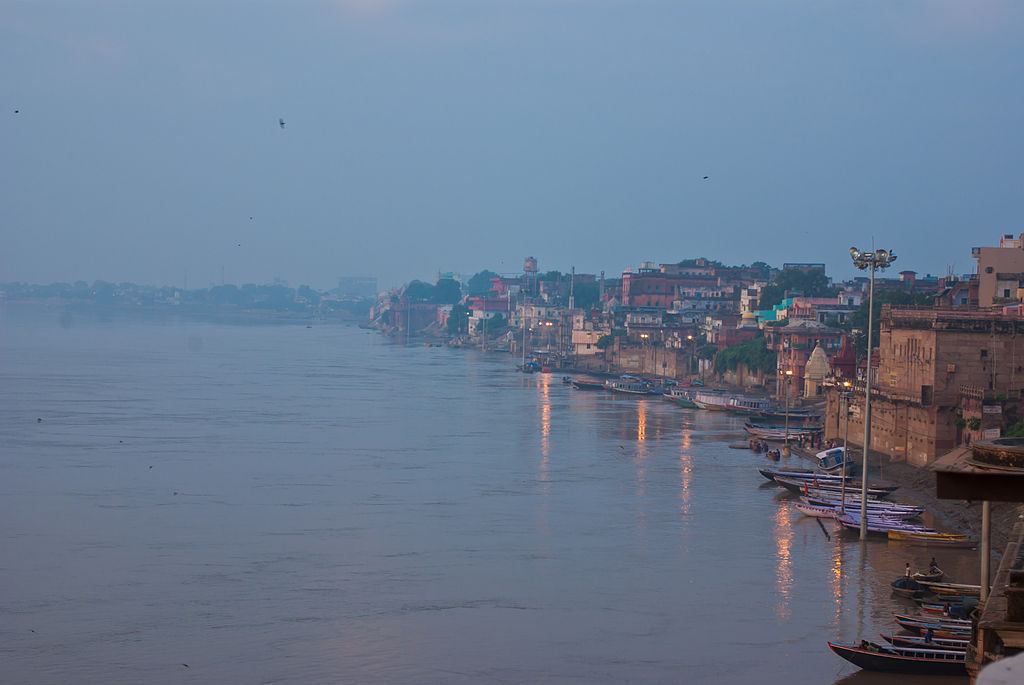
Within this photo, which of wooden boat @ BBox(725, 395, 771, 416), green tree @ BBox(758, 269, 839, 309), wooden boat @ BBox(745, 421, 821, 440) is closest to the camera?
wooden boat @ BBox(745, 421, 821, 440)

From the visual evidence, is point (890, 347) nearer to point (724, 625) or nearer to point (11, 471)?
point (724, 625)

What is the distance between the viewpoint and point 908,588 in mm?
10773

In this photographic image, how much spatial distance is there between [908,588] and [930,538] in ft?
8.46

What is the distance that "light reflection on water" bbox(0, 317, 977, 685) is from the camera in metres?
9.59

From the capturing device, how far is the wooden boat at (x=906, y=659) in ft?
27.4

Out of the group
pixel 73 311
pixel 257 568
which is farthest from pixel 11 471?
pixel 73 311

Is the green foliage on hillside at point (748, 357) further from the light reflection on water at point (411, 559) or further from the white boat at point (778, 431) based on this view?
the white boat at point (778, 431)

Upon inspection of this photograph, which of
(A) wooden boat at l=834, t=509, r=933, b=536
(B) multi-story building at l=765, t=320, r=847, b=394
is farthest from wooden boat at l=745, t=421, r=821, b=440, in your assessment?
(A) wooden boat at l=834, t=509, r=933, b=536

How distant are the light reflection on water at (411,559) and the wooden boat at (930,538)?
Result: 316mm

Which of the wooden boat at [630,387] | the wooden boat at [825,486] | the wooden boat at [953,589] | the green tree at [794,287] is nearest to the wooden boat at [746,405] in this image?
the wooden boat at [630,387]

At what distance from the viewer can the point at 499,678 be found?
9156 millimetres

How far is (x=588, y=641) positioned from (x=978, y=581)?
4185mm

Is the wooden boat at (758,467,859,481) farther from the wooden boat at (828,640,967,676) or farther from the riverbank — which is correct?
the wooden boat at (828,640,967,676)

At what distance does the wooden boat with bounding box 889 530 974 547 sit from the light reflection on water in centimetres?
32
